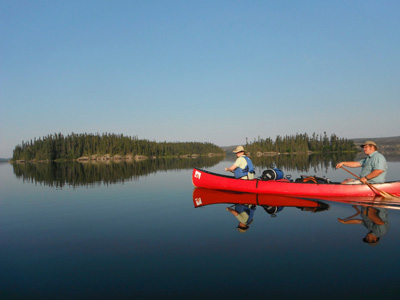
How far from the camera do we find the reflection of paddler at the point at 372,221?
7.78 m

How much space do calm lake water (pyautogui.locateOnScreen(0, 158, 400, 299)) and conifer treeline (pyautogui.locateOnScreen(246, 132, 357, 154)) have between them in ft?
460

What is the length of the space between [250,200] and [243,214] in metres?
2.92

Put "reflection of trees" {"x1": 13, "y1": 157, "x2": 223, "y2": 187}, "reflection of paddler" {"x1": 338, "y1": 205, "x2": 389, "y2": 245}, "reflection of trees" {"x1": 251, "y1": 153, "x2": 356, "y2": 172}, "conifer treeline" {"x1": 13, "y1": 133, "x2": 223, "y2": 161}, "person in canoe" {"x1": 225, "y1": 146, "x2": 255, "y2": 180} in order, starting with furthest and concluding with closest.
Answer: "conifer treeline" {"x1": 13, "y1": 133, "x2": 223, "y2": 161} < "reflection of trees" {"x1": 251, "y1": 153, "x2": 356, "y2": 172} < "reflection of trees" {"x1": 13, "y1": 157, "x2": 223, "y2": 187} < "person in canoe" {"x1": 225, "y1": 146, "x2": 255, "y2": 180} < "reflection of paddler" {"x1": 338, "y1": 205, "x2": 389, "y2": 245}

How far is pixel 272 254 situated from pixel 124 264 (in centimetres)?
344

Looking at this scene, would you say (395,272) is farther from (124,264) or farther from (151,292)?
(124,264)

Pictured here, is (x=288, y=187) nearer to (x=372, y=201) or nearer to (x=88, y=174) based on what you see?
(x=372, y=201)

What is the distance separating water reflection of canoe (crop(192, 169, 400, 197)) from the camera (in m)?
12.7

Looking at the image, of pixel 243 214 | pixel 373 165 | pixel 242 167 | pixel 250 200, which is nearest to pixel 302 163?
pixel 242 167

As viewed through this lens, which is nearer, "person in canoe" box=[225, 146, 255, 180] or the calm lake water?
the calm lake water

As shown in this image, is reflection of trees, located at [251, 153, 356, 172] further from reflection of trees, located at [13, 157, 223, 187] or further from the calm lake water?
the calm lake water

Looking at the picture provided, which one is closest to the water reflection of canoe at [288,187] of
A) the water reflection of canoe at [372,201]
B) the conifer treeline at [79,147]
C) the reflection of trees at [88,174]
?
the water reflection of canoe at [372,201]

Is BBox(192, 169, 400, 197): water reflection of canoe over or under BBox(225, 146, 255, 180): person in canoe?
under

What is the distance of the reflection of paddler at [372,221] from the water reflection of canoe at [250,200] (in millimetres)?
1688

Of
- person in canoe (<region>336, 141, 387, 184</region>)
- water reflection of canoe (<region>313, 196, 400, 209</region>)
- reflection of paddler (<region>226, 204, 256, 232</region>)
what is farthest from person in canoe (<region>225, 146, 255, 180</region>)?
person in canoe (<region>336, 141, 387, 184</region>)
